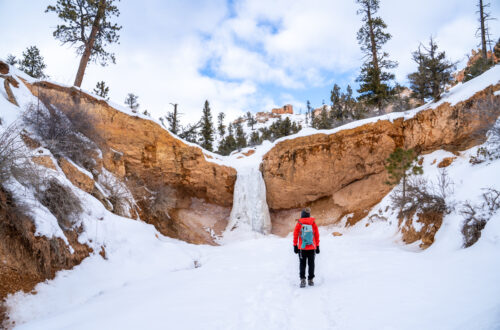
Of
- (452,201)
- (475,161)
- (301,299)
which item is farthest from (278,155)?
(301,299)

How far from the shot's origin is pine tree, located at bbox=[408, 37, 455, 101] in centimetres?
1487

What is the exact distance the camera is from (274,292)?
14.5ft

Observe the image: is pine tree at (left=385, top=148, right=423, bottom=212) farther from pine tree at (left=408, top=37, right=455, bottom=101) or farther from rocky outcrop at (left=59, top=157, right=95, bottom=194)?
rocky outcrop at (left=59, top=157, right=95, bottom=194)

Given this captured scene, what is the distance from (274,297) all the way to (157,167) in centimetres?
1319

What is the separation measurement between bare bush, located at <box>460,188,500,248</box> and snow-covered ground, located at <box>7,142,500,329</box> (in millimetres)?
322

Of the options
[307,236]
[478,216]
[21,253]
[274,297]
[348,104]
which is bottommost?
[274,297]

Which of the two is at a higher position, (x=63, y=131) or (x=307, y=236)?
(x=63, y=131)

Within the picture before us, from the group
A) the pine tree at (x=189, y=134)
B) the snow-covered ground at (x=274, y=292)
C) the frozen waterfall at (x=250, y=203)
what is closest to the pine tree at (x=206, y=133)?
the pine tree at (x=189, y=134)

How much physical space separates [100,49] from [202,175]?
9.31m

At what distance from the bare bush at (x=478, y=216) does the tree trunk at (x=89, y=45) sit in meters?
16.4

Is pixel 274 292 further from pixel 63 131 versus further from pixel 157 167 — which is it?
pixel 157 167

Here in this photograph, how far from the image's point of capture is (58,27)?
14133mm

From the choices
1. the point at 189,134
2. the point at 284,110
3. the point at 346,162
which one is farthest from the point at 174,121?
the point at 284,110

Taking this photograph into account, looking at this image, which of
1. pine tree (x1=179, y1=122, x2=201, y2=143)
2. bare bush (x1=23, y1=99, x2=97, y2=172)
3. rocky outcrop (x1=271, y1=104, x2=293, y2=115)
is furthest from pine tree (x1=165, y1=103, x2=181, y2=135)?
rocky outcrop (x1=271, y1=104, x2=293, y2=115)
